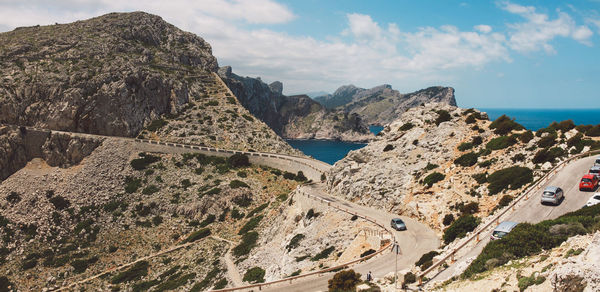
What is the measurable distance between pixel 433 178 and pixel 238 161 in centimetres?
5386

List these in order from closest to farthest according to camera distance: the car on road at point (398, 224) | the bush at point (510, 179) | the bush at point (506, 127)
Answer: the bush at point (510, 179) < the car on road at point (398, 224) < the bush at point (506, 127)

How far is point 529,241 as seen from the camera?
2003 centimetres

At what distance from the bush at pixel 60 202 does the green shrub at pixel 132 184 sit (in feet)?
37.4

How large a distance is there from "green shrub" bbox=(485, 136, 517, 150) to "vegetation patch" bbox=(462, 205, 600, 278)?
22.3 meters

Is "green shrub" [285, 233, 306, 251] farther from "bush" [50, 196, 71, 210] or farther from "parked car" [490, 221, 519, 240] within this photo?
"bush" [50, 196, 71, 210]

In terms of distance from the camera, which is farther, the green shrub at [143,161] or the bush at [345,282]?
the green shrub at [143,161]

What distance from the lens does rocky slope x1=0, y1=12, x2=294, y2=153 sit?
91.0m

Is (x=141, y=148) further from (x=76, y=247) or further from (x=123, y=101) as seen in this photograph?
(x=76, y=247)

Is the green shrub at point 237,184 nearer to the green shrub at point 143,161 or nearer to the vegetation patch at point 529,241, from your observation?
the green shrub at point 143,161

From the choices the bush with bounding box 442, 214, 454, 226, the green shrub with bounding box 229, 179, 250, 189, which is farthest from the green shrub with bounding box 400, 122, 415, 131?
A: the green shrub with bounding box 229, 179, 250, 189

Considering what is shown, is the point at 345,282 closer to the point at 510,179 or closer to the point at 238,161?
the point at 510,179

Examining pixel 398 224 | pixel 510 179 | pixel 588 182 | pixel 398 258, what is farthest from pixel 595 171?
pixel 398 258

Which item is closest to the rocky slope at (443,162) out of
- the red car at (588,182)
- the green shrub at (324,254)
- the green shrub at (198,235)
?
the red car at (588,182)

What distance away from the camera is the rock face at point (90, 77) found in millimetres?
90562
